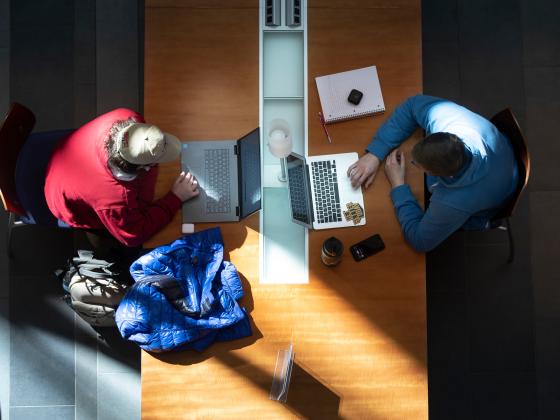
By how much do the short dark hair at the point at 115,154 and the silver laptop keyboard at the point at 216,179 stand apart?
0.37 meters

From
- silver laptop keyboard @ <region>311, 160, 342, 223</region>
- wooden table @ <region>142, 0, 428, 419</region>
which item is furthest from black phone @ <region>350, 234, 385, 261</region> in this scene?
silver laptop keyboard @ <region>311, 160, 342, 223</region>

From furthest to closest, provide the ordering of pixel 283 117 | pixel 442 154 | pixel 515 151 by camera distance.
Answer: pixel 283 117 < pixel 515 151 < pixel 442 154

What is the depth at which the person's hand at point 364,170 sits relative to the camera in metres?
2.08

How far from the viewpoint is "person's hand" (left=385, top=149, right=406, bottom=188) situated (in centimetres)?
208

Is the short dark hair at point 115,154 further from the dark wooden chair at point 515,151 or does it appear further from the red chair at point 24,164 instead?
the dark wooden chair at point 515,151

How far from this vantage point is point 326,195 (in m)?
2.10

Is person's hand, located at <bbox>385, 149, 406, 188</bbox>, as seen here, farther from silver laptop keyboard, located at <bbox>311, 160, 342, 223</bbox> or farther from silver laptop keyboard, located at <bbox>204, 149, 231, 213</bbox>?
silver laptop keyboard, located at <bbox>204, 149, 231, 213</bbox>

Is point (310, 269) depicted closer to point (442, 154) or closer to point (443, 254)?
point (442, 154)

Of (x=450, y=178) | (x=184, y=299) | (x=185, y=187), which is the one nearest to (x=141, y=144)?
(x=185, y=187)

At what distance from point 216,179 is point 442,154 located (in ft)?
3.05

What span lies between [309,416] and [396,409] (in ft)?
1.16

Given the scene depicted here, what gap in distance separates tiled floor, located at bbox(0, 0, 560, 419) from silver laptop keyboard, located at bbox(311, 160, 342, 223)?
1.00 m

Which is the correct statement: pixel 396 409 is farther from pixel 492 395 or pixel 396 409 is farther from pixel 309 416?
pixel 492 395

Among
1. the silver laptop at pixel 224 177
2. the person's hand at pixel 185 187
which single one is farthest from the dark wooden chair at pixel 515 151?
the person's hand at pixel 185 187
